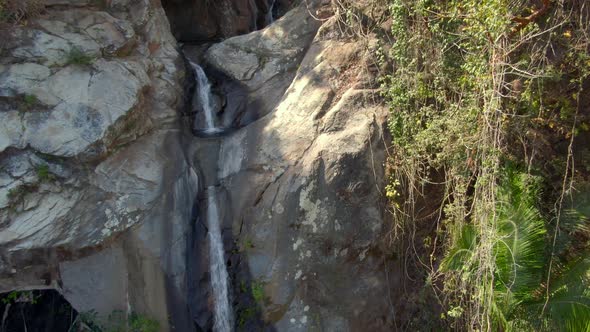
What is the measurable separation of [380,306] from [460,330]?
97 centimetres

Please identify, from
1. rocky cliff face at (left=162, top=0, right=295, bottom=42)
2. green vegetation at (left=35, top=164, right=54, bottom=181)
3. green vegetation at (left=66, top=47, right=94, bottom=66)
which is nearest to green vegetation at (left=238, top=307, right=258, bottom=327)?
green vegetation at (left=35, top=164, right=54, bottom=181)

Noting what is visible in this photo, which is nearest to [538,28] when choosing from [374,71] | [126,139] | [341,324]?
[374,71]

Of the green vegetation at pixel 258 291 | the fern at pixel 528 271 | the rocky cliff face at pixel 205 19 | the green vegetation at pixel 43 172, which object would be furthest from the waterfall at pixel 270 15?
the fern at pixel 528 271

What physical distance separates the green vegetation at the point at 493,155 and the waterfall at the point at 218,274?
7.36 ft

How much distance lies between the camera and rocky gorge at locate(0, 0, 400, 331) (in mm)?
6504

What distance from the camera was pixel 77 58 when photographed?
700cm

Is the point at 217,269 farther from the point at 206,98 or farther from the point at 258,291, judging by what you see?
the point at 206,98

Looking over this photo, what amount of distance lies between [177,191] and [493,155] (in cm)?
389

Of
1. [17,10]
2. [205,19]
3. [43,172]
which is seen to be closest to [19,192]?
[43,172]

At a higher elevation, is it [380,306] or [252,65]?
[252,65]

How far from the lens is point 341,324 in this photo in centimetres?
661

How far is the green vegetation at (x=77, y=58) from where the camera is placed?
7.00 metres

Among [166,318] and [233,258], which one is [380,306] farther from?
[166,318]

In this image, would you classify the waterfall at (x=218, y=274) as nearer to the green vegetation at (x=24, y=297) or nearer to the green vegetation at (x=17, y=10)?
the green vegetation at (x=24, y=297)
